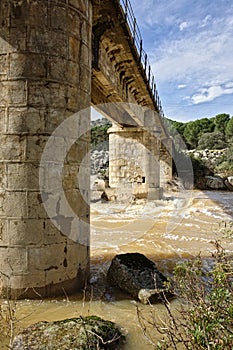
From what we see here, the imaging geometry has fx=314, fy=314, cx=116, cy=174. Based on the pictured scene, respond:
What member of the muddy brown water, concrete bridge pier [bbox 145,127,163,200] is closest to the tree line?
concrete bridge pier [bbox 145,127,163,200]

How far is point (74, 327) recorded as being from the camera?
312cm

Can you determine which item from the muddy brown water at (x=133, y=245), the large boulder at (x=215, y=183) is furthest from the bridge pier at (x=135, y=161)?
the large boulder at (x=215, y=183)

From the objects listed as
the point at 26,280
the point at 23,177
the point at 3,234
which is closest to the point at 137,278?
the point at 26,280

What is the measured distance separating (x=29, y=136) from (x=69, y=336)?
2.67 m

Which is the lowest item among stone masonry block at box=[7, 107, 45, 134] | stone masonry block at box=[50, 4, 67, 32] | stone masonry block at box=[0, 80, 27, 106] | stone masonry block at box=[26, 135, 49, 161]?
stone masonry block at box=[26, 135, 49, 161]

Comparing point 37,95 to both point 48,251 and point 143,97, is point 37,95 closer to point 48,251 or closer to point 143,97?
point 48,251

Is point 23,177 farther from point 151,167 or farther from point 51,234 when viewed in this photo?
point 151,167

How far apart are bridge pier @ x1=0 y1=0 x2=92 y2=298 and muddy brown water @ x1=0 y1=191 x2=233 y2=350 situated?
0.46m

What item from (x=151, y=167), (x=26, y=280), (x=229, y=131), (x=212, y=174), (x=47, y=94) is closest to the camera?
(x=26, y=280)

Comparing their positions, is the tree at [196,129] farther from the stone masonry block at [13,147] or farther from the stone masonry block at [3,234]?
the stone masonry block at [3,234]

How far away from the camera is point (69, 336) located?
297cm

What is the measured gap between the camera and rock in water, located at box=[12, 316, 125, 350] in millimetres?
2850

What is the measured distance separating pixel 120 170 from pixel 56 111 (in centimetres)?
1480

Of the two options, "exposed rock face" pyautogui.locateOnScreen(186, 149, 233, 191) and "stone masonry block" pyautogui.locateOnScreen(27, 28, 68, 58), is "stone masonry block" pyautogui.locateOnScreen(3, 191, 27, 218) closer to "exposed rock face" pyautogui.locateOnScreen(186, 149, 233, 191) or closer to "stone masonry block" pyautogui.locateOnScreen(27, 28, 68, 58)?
"stone masonry block" pyautogui.locateOnScreen(27, 28, 68, 58)
